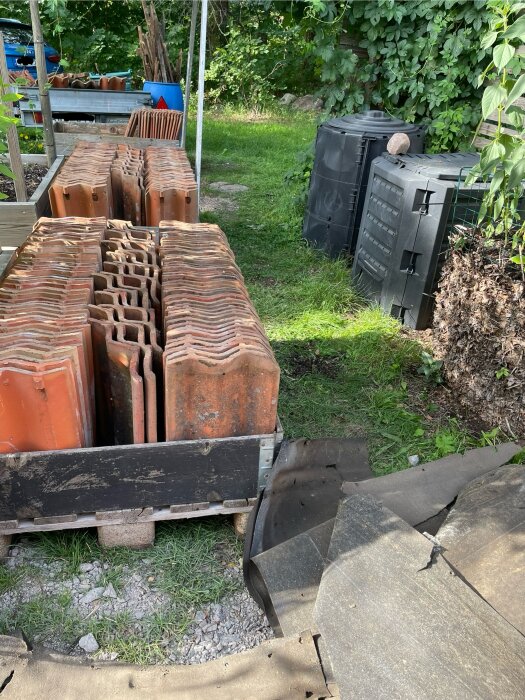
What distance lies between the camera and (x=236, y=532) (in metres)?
2.96

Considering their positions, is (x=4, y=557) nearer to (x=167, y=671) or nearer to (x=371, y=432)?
(x=167, y=671)

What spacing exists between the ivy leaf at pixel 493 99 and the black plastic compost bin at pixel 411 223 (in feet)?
5.44

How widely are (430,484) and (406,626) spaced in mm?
1159

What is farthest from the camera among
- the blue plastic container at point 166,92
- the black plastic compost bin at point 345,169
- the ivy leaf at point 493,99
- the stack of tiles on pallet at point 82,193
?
the blue plastic container at point 166,92

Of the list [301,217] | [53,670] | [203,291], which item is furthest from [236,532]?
[301,217]

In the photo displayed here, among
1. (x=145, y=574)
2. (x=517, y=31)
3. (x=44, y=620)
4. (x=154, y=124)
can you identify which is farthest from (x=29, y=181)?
(x=517, y=31)

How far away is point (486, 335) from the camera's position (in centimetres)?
386

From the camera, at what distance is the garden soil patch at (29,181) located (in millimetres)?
5961

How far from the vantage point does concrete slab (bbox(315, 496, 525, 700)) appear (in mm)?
1946

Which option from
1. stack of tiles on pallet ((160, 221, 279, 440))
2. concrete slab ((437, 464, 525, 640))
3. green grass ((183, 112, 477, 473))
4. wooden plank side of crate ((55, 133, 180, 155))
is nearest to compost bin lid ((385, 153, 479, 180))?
green grass ((183, 112, 477, 473))

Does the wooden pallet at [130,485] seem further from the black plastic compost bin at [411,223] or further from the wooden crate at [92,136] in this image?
the wooden crate at [92,136]

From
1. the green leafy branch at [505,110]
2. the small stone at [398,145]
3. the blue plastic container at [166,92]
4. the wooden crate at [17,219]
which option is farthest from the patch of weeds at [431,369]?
the blue plastic container at [166,92]

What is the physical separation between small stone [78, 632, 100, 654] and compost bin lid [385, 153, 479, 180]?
4.11m

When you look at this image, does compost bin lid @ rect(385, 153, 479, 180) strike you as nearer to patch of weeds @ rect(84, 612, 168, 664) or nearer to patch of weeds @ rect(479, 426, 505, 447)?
patch of weeds @ rect(479, 426, 505, 447)
